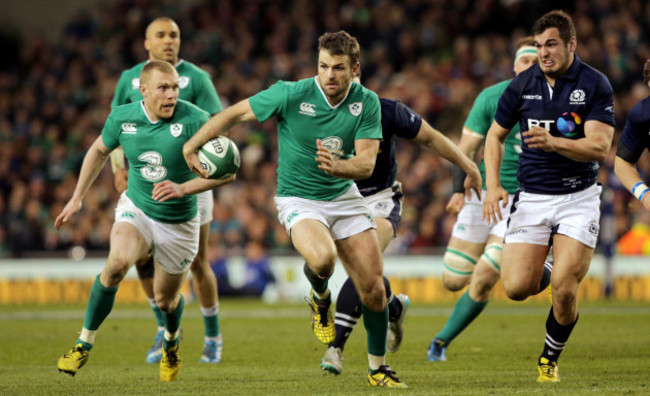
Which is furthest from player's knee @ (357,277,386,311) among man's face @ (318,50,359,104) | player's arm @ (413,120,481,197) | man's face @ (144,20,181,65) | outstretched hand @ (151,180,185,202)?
man's face @ (144,20,181,65)

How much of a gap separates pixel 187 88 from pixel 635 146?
4079 millimetres

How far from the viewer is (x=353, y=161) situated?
685 cm

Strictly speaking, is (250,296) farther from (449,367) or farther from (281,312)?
(449,367)

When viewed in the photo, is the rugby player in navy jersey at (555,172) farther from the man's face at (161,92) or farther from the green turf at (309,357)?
the man's face at (161,92)

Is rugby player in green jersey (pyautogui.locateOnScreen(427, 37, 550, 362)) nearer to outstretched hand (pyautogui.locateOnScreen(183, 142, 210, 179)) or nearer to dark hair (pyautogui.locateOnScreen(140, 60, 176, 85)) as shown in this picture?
outstretched hand (pyautogui.locateOnScreen(183, 142, 210, 179))

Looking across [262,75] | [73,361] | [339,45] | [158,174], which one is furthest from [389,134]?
[262,75]

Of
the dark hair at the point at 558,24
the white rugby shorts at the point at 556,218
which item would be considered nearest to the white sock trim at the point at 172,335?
the white rugby shorts at the point at 556,218

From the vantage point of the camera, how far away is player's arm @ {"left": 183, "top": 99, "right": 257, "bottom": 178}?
7059 mm

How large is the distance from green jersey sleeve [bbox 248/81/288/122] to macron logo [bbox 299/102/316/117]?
4.8 inches

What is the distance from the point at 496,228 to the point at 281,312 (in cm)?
686

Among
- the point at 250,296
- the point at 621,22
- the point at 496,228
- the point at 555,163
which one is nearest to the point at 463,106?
the point at 621,22

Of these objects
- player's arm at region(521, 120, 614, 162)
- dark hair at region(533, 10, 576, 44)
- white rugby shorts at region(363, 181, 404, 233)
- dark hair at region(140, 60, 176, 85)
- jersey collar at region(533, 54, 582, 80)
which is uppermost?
dark hair at region(533, 10, 576, 44)

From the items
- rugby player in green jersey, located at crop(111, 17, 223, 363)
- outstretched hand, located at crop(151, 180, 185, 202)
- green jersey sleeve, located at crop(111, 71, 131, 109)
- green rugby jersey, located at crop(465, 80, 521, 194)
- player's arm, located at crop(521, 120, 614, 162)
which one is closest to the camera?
player's arm, located at crop(521, 120, 614, 162)

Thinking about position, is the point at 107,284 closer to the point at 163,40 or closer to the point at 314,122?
the point at 314,122
